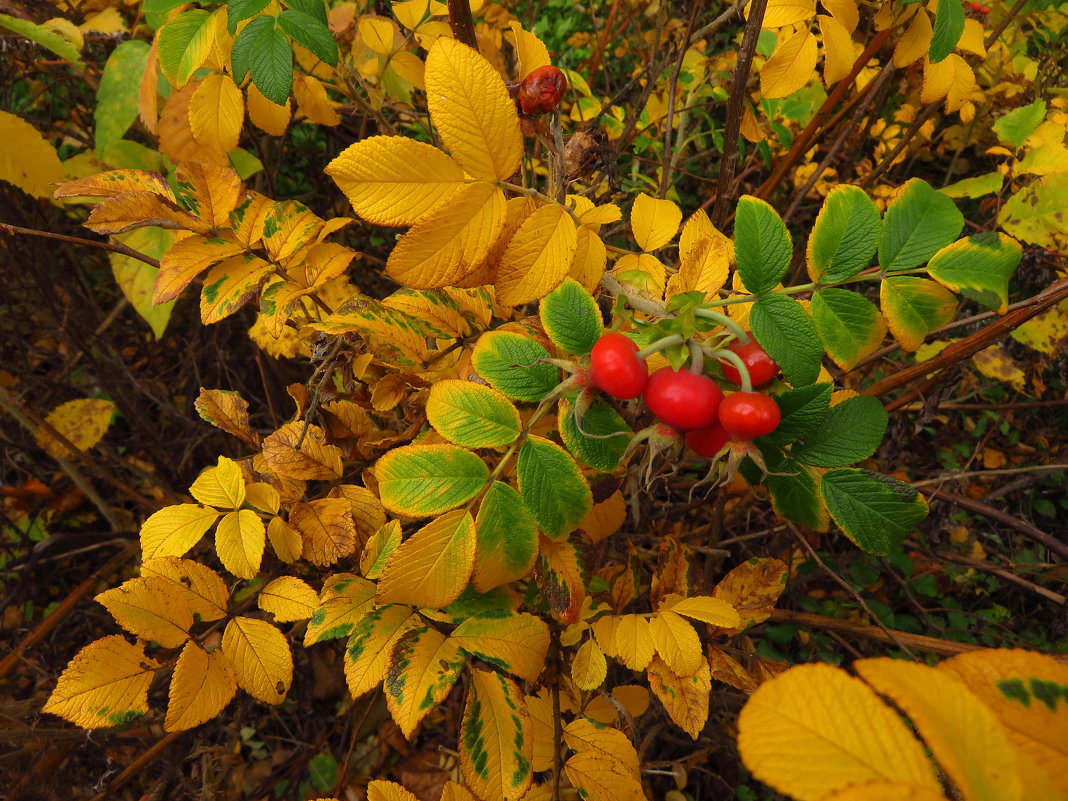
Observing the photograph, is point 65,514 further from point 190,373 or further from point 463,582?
point 463,582

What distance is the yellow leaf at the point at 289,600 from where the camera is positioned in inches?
34.0

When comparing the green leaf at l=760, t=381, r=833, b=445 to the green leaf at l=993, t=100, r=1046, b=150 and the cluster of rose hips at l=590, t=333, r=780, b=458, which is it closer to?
the cluster of rose hips at l=590, t=333, r=780, b=458

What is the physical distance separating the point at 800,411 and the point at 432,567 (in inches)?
16.4

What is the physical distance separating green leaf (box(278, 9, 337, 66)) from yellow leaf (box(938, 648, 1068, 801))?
0.91 metres

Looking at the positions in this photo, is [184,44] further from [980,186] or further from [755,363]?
[980,186]

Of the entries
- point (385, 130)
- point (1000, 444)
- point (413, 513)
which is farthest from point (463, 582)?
point (1000, 444)

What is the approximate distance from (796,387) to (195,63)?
916mm

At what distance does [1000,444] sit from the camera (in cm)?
242

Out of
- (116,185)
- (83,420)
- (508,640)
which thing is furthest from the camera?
(83,420)

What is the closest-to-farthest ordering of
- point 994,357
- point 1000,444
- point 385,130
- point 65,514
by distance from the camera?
point 385,130
point 994,357
point 65,514
point 1000,444

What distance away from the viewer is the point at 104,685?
0.82m

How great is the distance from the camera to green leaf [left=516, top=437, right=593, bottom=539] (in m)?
0.69

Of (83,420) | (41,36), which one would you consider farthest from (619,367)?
(83,420)

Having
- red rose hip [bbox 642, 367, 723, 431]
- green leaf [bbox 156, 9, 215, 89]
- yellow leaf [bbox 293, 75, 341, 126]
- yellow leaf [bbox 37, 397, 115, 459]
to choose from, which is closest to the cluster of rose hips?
red rose hip [bbox 642, 367, 723, 431]
